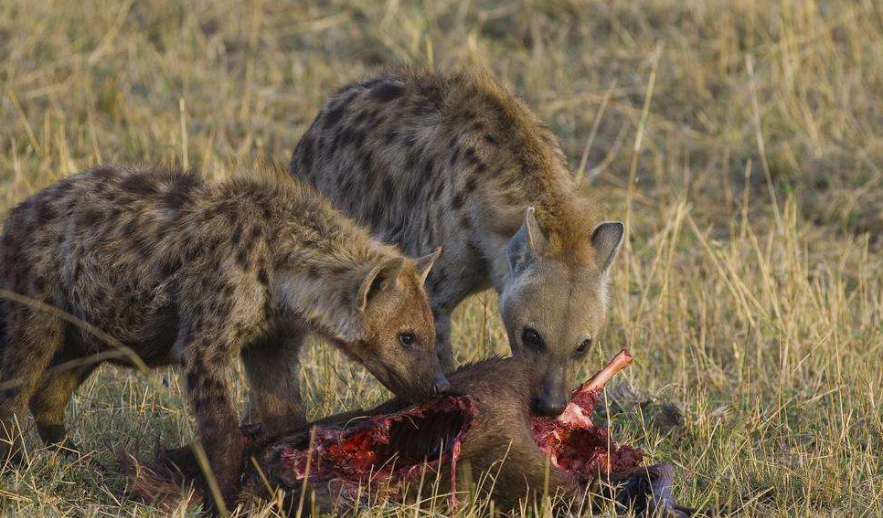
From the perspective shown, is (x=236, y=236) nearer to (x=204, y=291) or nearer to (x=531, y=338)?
(x=204, y=291)

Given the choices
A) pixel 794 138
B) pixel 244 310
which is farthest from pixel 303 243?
pixel 794 138

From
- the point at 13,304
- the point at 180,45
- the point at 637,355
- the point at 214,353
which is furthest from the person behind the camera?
the point at 180,45

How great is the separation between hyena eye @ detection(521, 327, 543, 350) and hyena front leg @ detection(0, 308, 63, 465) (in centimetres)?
186

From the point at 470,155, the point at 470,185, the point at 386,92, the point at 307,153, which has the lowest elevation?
the point at 307,153

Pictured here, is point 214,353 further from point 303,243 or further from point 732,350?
point 732,350

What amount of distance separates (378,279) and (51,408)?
4.81 ft

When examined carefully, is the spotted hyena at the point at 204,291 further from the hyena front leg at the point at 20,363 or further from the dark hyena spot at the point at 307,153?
the dark hyena spot at the point at 307,153

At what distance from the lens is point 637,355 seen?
6871mm

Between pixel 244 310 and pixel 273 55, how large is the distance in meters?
6.43

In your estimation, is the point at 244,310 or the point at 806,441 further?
the point at 806,441

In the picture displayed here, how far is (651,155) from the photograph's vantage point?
9.99m

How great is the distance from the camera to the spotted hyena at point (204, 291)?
197 inches

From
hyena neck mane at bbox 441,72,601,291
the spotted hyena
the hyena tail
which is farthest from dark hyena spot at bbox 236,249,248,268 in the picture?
hyena neck mane at bbox 441,72,601,291

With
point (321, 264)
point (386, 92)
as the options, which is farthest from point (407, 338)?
point (386, 92)
